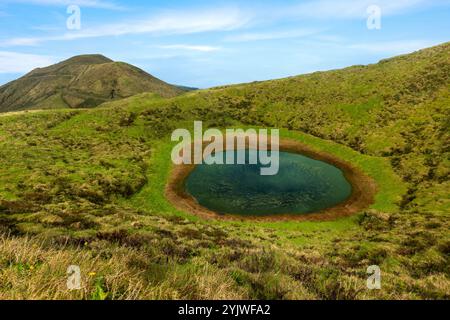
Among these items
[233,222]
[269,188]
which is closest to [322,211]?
[269,188]

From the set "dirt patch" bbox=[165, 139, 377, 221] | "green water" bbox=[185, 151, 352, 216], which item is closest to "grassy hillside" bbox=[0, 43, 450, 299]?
"dirt patch" bbox=[165, 139, 377, 221]

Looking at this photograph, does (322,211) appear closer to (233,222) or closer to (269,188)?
(269,188)

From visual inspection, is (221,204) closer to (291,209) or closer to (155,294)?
(291,209)

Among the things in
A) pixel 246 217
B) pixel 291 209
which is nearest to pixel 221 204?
pixel 246 217

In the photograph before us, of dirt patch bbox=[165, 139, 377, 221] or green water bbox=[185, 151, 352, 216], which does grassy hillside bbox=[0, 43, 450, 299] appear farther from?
green water bbox=[185, 151, 352, 216]

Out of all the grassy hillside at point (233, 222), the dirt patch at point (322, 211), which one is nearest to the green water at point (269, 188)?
the dirt patch at point (322, 211)

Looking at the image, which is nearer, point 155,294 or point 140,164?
point 155,294

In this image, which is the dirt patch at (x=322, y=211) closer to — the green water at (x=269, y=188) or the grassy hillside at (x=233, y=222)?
the green water at (x=269, y=188)
